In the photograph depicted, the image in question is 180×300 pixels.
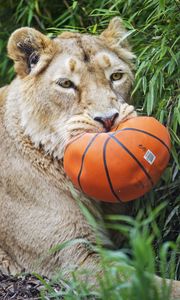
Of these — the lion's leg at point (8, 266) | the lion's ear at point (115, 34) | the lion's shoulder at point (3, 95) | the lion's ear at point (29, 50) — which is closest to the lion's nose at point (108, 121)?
the lion's ear at point (29, 50)

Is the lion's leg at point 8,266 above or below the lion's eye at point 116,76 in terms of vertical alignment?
below

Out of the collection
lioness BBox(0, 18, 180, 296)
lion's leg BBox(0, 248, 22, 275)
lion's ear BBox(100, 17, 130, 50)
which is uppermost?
lion's ear BBox(100, 17, 130, 50)

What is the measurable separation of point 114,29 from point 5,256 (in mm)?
1810

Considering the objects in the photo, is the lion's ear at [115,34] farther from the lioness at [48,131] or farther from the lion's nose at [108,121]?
the lion's nose at [108,121]

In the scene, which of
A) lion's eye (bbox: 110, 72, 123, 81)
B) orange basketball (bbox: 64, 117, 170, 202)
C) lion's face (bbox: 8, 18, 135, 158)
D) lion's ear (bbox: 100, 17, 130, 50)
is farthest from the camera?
lion's ear (bbox: 100, 17, 130, 50)

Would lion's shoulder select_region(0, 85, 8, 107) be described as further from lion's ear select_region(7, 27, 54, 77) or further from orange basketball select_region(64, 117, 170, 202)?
orange basketball select_region(64, 117, 170, 202)

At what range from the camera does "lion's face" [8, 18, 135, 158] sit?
578 centimetres

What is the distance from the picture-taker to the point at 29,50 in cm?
614

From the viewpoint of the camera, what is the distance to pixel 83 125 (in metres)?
5.68

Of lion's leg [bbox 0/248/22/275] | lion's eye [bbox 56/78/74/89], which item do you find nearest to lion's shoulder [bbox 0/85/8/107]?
lion's eye [bbox 56/78/74/89]

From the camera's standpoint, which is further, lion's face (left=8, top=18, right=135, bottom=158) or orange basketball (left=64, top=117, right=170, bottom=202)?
lion's face (left=8, top=18, right=135, bottom=158)

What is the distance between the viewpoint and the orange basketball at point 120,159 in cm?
535

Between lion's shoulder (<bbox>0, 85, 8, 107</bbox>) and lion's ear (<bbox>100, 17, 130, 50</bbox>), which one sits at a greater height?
lion's ear (<bbox>100, 17, 130, 50</bbox>)

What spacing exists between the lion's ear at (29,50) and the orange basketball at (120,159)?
785mm
